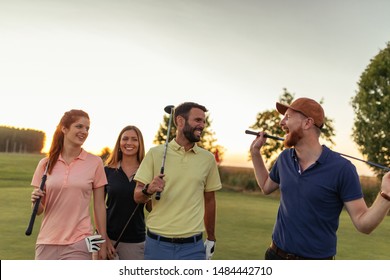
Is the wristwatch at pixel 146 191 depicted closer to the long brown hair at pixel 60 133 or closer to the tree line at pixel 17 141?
the long brown hair at pixel 60 133

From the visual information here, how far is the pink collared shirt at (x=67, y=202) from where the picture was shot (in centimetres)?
398

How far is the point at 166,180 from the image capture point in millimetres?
3982

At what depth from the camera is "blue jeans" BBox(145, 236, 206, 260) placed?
12.9 feet

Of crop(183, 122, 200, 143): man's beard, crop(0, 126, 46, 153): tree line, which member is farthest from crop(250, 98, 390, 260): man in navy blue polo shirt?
crop(0, 126, 46, 153): tree line

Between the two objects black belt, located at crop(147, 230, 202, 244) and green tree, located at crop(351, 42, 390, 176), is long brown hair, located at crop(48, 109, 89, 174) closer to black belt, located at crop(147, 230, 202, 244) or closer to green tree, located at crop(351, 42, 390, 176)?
black belt, located at crop(147, 230, 202, 244)

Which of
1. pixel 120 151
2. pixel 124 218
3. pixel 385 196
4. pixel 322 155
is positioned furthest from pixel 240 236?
pixel 385 196

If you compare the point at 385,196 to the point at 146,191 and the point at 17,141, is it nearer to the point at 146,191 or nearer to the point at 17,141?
the point at 146,191

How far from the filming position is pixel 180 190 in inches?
156

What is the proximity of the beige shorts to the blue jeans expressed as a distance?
51 centimetres

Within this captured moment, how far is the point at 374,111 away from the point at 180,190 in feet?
87.1

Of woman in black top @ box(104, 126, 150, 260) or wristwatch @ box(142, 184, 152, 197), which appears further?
woman in black top @ box(104, 126, 150, 260)

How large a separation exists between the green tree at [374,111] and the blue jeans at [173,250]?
2512 cm
